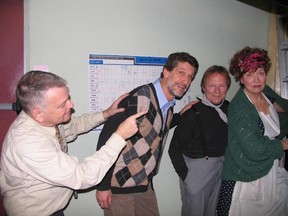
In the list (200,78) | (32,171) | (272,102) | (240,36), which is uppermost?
(240,36)

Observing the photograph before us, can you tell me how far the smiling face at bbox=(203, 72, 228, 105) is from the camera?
164 cm

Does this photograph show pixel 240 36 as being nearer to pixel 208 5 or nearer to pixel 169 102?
pixel 208 5

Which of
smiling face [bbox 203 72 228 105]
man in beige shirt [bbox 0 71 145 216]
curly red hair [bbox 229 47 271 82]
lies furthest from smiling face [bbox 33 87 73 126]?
curly red hair [bbox 229 47 271 82]

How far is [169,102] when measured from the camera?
152cm

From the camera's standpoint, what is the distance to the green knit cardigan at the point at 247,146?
1377 mm

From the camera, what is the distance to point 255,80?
1520 millimetres

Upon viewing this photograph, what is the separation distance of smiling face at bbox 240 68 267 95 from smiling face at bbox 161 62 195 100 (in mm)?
411

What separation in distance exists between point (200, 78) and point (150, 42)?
1.92 feet

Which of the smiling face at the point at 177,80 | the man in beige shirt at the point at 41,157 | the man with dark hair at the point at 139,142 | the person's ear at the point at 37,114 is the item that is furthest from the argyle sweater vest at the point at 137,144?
the person's ear at the point at 37,114

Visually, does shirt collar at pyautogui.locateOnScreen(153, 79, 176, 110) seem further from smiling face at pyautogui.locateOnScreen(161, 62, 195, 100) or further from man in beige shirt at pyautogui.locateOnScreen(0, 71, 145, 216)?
man in beige shirt at pyautogui.locateOnScreen(0, 71, 145, 216)

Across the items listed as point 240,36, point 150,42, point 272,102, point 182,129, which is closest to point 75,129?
point 182,129

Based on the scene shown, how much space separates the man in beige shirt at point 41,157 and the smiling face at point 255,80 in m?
0.96

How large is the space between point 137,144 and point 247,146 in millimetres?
716

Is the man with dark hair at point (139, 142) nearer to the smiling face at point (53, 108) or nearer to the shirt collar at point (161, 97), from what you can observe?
the shirt collar at point (161, 97)
